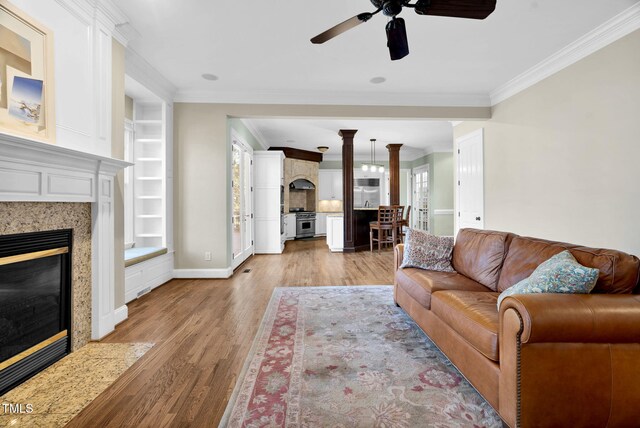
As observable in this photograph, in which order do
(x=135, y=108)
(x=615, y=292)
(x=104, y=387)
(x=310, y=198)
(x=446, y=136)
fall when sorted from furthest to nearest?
(x=310, y=198)
(x=446, y=136)
(x=135, y=108)
(x=104, y=387)
(x=615, y=292)

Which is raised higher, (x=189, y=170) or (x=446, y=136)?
(x=446, y=136)

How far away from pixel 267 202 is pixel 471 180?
4.07 metres

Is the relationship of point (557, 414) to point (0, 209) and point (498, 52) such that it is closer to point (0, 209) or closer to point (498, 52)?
point (0, 209)

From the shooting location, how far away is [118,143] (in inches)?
112

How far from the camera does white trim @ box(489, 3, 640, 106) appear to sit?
2.77 metres

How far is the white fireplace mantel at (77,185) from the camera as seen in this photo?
1.80 m

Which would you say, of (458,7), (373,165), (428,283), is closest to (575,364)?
(428,283)

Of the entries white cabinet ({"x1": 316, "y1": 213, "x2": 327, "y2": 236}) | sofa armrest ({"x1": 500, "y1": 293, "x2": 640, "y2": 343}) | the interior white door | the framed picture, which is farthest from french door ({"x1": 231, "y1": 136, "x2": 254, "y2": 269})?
sofa armrest ({"x1": 500, "y1": 293, "x2": 640, "y2": 343})

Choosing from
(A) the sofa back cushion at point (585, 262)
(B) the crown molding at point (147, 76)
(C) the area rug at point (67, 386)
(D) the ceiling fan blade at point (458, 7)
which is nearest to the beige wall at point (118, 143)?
(B) the crown molding at point (147, 76)

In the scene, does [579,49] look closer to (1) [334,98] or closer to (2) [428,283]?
(1) [334,98]

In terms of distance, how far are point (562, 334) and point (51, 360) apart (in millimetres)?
3005

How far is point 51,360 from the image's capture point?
82.7 inches

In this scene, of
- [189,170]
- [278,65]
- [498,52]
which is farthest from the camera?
[189,170]

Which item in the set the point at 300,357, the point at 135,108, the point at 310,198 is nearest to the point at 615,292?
the point at 300,357
